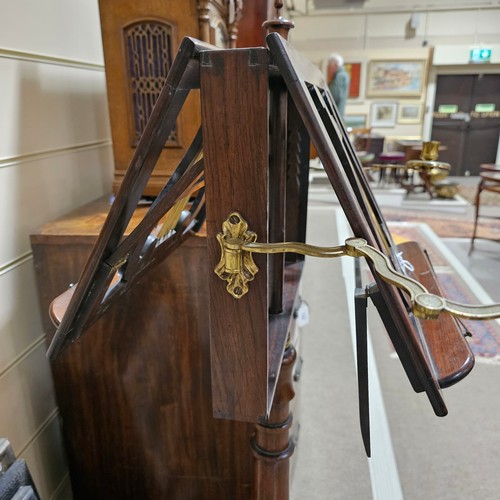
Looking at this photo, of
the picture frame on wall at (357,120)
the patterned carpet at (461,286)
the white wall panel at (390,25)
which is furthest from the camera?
the picture frame on wall at (357,120)

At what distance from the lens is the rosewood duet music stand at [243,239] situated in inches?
17.7

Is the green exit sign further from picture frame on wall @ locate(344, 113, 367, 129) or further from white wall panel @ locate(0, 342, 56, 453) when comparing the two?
white wall panel @ locate(0, 342, 56, 453)

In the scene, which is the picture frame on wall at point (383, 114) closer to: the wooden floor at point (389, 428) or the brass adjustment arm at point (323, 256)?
the wooden floor at point (389, 428)

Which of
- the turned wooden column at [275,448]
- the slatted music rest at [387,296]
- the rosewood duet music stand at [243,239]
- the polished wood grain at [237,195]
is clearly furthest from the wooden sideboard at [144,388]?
the slatted music rest at [387,296]

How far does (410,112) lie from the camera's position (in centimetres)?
729

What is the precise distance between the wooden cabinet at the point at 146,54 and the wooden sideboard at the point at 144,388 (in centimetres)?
19

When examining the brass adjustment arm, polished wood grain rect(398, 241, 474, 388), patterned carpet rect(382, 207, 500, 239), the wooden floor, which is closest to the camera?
the brass adjustment arm

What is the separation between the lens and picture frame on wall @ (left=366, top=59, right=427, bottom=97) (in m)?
7.04

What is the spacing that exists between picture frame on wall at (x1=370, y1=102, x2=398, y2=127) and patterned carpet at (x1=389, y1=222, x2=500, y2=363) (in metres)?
4.07

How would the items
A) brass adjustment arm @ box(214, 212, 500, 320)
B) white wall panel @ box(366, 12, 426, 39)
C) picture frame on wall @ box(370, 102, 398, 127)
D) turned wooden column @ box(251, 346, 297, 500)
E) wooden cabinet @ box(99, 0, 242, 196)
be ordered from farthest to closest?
picture frame on wall @ box(370, 102, 398, 127) → white wall panel @ box(366, 12, 426, 39) → wooden cabinet @ box(99, 0, 242, 196) → turned wooden column @ box(251, 346, 297, 500) → brass adjustment arm @ box(214, 212, 500, 320)

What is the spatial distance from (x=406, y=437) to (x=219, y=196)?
4.67 ft

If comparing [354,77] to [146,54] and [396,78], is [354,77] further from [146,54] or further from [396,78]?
[146,54]

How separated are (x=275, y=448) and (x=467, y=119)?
7.84 meters

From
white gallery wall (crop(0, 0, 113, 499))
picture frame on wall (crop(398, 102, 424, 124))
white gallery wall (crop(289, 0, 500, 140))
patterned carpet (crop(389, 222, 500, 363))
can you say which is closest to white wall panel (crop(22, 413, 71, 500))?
white gallery wall (crop(0, 0, 113, 499))
